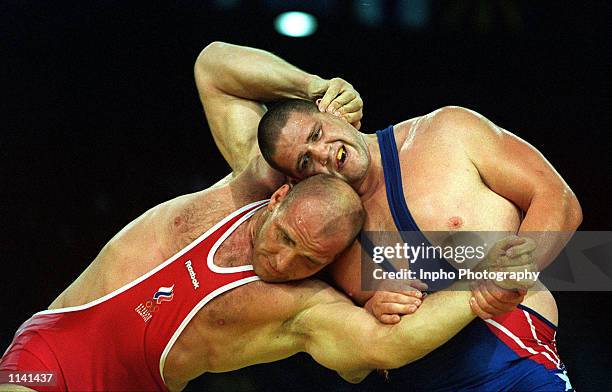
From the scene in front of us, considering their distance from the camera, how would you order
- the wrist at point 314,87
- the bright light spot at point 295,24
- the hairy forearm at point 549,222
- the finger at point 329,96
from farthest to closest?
1. the bright light spot at point 295,24
2. the wrist at point 314,87
3. the finger at point 329,96
4. the hairy forearm at point 549,222

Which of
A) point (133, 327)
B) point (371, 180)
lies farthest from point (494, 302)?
point (133, 327)

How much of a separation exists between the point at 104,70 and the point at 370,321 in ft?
5.66

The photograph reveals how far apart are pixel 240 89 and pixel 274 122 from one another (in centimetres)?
38

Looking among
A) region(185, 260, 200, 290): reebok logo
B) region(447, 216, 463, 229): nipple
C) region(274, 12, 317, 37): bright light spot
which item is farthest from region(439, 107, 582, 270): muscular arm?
region(274, 12, 317, 37): bright light spot

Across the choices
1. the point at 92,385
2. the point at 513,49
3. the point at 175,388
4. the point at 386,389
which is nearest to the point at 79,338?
the point at 92,385

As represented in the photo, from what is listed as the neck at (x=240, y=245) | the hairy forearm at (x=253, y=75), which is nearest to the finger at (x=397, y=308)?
the neck at (x=240, y=245)

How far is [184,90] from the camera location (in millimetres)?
3459

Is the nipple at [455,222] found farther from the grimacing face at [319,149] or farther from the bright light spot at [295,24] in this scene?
the bright light spot at [295,24]

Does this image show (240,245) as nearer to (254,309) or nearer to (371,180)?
(254,309)

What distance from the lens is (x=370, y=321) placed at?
2252mm

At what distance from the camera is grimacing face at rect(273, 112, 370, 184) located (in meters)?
2.40

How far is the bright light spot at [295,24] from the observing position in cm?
337

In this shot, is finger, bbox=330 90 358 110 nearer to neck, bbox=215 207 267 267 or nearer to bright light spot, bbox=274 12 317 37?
neck, bbox=215 207 267 267

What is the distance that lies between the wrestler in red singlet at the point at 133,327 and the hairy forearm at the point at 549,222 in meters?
0.76
